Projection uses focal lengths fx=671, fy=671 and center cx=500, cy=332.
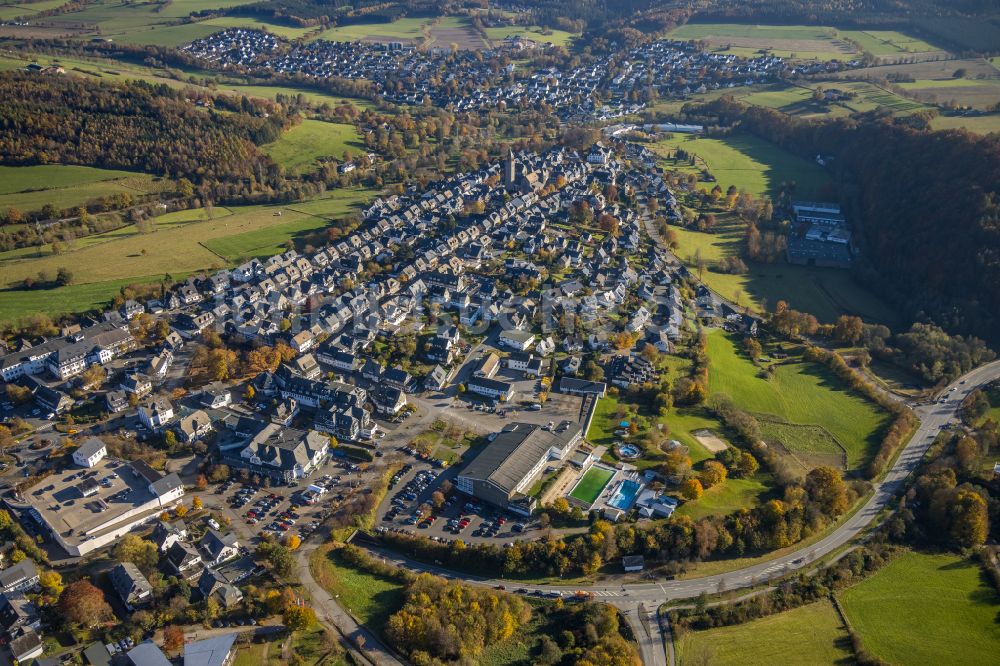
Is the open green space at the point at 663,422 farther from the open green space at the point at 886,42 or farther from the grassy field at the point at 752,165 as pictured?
the open green space at the point at 886,42

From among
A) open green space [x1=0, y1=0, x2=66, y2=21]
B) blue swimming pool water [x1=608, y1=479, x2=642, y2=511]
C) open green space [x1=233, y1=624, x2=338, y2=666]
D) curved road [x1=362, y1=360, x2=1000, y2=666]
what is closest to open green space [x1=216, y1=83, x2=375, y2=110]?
open green space [x1=0, y1=0, x2=66, y2=21]

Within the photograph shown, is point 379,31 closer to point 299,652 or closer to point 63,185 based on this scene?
point 63,185

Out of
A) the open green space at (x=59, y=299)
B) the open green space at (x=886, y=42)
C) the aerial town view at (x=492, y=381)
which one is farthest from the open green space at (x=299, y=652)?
the open green space at (x=886, y=42)

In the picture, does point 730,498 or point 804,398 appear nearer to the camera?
point 730,498

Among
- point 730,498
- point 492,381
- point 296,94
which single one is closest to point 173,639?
point 492,381

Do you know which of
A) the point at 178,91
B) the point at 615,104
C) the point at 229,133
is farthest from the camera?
the point at 615,104

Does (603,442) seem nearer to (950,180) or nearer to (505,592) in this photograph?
(505,592)

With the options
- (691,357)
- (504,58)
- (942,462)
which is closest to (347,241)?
(691,357)

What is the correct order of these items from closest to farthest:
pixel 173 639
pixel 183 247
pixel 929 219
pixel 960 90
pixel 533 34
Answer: pixel 173 639 < pixel 929 219 < pixel 183 247 < pixel 960 90 < pixel 533 34
